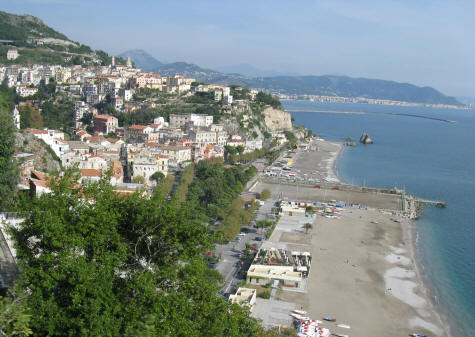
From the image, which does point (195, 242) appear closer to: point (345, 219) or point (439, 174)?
point (345, 219)

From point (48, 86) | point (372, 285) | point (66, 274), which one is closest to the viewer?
point (66, 274)

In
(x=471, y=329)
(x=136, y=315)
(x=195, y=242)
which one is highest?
(x=195, y=242)

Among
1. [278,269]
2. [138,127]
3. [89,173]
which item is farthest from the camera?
[138,127]

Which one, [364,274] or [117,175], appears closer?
[364,274]

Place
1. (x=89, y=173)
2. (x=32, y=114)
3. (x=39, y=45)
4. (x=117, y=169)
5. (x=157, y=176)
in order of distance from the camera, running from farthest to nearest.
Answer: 1. (x=39, y=45)
2. (x=32, y=114)
3. (x=157, y=176)
4. (x=117, y=169)
5. (x=89, y=173)

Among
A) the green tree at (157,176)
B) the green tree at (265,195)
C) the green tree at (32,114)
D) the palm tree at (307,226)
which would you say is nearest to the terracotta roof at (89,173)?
the green tree at (157,176)

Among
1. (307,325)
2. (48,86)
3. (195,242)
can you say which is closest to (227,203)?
(307,325)

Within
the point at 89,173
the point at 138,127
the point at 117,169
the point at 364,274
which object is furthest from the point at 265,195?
the point at 138,127

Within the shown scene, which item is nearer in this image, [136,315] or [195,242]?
[136,315]

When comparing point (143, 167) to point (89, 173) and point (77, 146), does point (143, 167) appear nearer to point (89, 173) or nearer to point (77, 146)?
point (77, 146)
